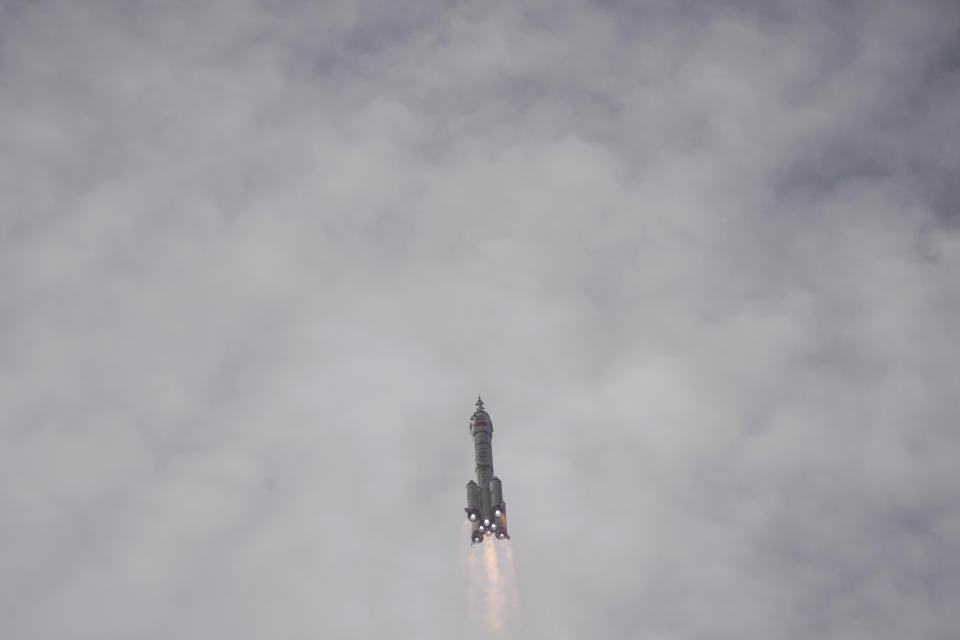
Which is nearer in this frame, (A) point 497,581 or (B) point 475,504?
(B) point 475,504

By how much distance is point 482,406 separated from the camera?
443 ft

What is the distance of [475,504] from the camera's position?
120875 mm

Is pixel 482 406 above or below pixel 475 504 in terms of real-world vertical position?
above

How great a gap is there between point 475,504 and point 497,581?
15.2 m

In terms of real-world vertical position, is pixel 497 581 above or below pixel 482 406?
below

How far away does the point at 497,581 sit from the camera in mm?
131625

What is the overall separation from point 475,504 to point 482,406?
16.9 meters

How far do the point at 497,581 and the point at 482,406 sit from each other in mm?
19967

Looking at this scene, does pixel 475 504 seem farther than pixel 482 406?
No
